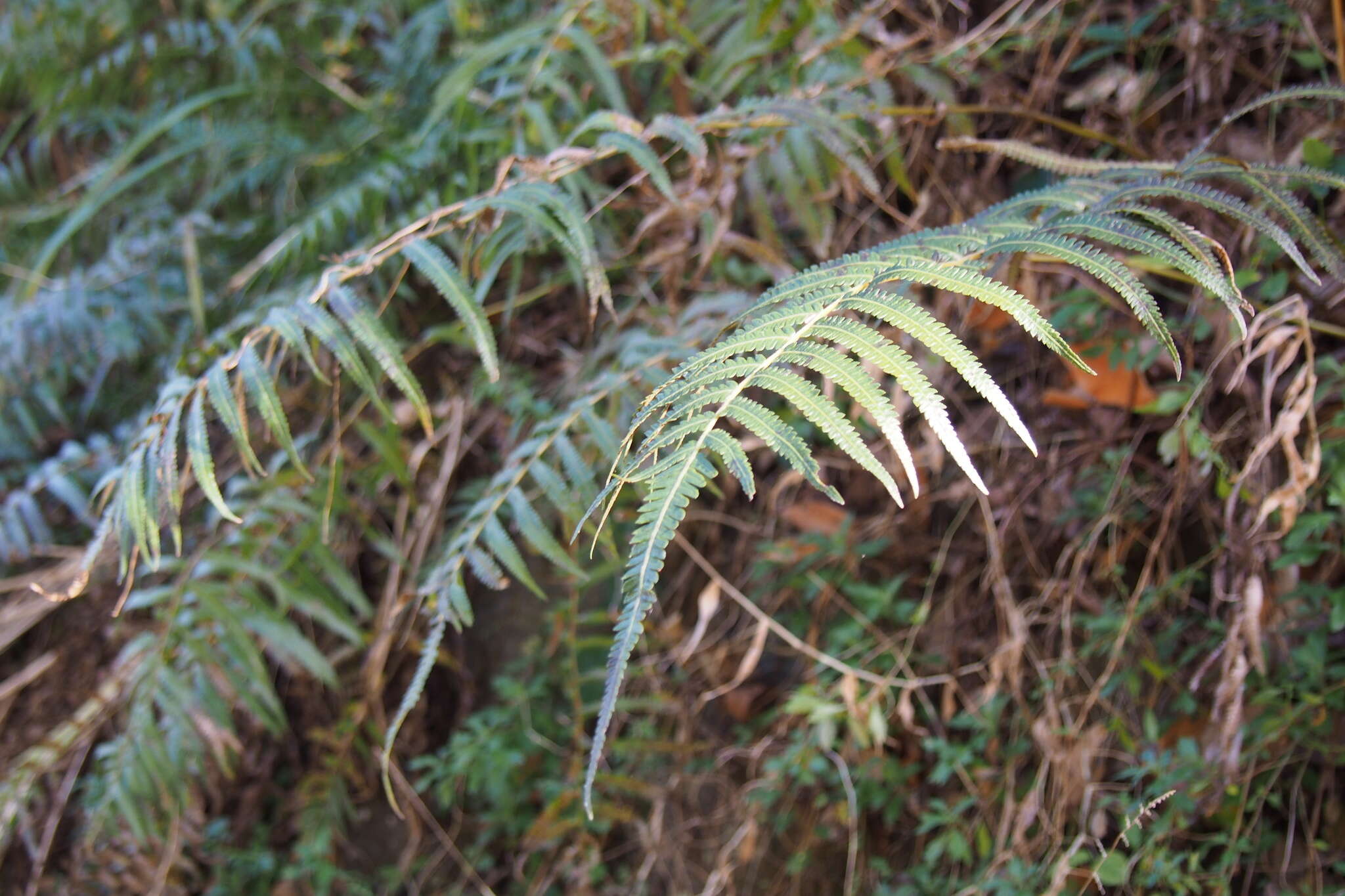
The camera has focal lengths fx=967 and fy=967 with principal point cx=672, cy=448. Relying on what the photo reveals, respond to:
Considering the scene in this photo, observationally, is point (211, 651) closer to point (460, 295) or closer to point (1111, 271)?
point (460, 295)

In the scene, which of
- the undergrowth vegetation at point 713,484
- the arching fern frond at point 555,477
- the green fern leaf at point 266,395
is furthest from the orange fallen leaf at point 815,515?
the green fern leaf at point 266,395

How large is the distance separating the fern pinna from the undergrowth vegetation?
10 mm

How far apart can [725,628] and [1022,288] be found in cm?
80

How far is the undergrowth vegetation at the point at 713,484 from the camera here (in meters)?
1.28

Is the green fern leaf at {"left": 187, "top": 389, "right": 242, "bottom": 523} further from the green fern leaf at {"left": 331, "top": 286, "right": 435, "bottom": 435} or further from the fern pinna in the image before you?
the fern pinna

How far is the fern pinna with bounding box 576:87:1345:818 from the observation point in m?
0.77

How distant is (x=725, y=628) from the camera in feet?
5.96

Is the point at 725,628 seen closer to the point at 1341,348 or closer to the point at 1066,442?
the point at 1066,442

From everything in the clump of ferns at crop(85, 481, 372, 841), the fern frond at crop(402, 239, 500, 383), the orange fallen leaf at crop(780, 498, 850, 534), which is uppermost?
the fern frond at crop(402, 239, 500, 383)

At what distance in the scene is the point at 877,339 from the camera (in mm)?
827

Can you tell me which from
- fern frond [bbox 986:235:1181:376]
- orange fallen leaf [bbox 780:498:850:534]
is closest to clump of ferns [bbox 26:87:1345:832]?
fern frond [bbox 986:235:1181:376]

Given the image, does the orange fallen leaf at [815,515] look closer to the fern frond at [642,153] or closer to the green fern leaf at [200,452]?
the fern frond at [642,153]

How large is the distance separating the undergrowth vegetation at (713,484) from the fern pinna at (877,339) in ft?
0.03

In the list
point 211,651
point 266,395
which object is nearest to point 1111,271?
point 266,395
